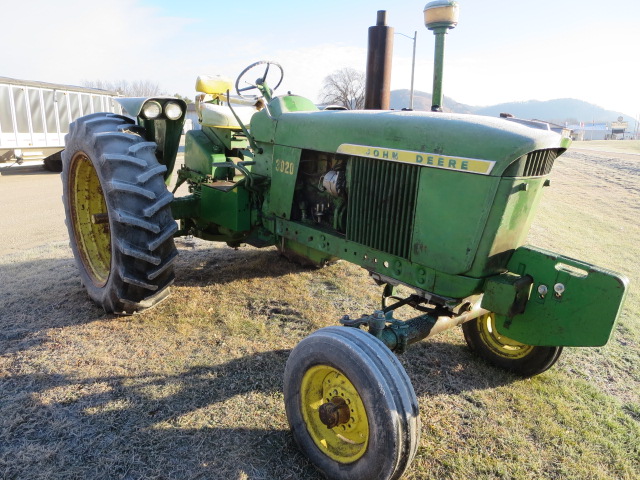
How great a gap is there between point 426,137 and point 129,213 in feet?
6.88

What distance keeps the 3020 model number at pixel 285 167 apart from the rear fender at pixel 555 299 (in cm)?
164

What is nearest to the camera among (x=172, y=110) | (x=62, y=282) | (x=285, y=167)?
(x=285, y=167)

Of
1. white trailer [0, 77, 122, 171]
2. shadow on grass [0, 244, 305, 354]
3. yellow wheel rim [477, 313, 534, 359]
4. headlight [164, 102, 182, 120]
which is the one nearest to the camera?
yellow wheel rim [477, 313, 534, 359]

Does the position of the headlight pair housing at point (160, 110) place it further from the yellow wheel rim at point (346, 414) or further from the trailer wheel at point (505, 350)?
the trailer wheel at point (505, 350)

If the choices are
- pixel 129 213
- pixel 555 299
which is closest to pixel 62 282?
pixel 129 213

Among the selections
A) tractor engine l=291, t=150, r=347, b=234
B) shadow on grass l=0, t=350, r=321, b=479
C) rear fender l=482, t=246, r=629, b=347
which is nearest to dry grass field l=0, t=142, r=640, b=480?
shadow on grass l=0, t=350, r=321, b=479

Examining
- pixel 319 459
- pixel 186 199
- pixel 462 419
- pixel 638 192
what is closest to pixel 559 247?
pixel 462 419

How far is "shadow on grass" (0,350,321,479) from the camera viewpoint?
231 centimetres

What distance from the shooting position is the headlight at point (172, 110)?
4316mm

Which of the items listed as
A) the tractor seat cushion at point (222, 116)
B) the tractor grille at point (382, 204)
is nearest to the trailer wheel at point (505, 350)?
the tractor grille at point (382, 204)

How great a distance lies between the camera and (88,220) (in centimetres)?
435

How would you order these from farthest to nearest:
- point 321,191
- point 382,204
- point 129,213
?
1. point 321,191
2. point 129,213
3. point 382,204

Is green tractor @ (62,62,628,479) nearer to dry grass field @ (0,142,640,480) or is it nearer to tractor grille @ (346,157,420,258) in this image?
tractor grille @ (346,157,420,258)

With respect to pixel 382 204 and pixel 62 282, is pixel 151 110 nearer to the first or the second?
pixel 62 282
